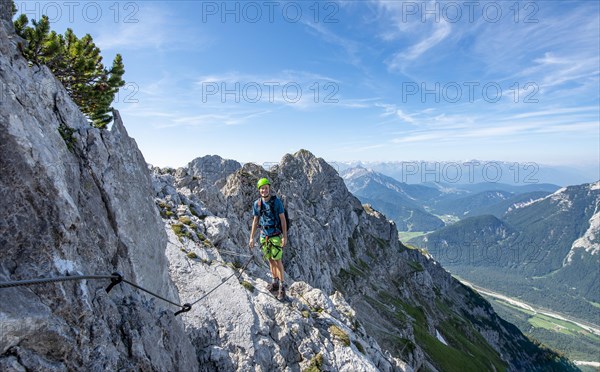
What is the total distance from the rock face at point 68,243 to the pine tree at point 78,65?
2728mm

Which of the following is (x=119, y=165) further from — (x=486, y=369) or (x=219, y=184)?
(x=486, y=369)

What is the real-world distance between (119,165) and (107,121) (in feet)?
16.1

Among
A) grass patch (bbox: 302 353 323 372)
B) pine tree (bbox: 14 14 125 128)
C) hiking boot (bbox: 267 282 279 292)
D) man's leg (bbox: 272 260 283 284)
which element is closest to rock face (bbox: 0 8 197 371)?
pine tree (bbox: 14 14 125 128)

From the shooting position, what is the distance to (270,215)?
1991cm

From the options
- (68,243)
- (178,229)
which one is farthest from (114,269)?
(178,229)

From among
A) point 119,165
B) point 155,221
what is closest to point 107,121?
point 119,165

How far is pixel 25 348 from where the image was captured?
794cm

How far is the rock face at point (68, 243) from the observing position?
336 inches

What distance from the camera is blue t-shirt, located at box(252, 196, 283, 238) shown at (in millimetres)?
19861

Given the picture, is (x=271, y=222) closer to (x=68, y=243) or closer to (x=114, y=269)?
(x=114, y=269)

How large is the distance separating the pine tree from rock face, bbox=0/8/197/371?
273 centimetres

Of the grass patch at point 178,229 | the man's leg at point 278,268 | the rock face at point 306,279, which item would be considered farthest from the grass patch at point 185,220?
the man's leg at point 278,268

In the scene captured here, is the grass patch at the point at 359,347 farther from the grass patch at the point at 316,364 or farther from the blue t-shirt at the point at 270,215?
the blue t-shirt at the point at 270,215

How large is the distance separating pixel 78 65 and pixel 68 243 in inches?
579
